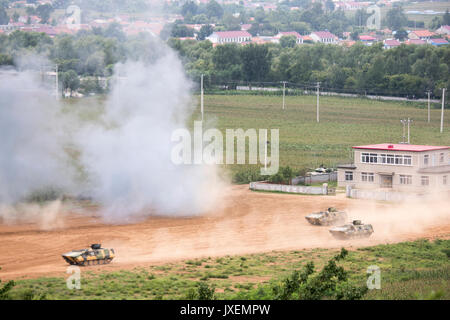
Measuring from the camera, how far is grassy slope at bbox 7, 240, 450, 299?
33750 mm

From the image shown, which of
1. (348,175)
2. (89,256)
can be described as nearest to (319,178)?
(348,175)

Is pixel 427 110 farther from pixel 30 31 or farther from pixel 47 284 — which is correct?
pixel 47 284

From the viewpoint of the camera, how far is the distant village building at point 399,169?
198ft

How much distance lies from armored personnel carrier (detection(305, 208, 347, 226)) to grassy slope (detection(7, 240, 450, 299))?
17.0 ft

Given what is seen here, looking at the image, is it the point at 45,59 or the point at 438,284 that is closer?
the point at 438,284

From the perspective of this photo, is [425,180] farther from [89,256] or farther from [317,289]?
[317,289]

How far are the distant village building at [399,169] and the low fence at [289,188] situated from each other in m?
3.54

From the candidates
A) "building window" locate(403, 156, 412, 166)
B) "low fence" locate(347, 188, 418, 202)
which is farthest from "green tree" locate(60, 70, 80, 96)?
"building window" locate(403, 156, 412, 166)

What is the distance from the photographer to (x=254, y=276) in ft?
125

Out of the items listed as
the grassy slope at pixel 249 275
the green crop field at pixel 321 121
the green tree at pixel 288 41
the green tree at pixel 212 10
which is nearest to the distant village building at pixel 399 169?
the green crop field at pixel 321 121

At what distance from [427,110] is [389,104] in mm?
8497

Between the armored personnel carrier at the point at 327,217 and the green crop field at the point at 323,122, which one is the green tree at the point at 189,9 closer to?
the green crop field at the point at 323,122

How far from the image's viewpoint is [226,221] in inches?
1984

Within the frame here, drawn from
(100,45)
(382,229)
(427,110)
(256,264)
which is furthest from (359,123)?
(256,264)
